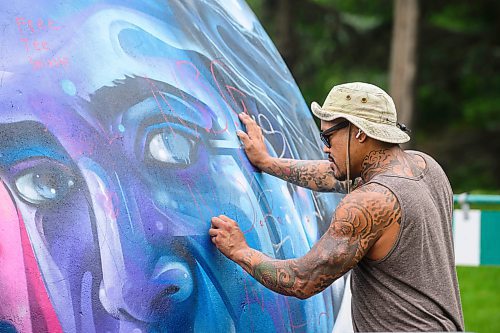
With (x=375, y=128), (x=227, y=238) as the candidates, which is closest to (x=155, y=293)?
(x=227, y=238)

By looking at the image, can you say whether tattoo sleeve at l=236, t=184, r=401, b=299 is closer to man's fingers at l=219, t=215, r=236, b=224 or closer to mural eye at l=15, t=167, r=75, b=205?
man's fingers at l=219, t=215, r=236, b=224

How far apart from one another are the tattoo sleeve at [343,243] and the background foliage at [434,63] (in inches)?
670

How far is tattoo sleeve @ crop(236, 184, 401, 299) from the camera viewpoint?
3.88 metres

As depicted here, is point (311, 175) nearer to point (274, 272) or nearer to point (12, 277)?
point (274, 272)

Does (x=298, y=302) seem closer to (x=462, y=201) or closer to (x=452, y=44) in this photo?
(x=462, y=201)

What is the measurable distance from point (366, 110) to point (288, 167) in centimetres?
74

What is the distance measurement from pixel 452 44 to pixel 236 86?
17656 millimetres

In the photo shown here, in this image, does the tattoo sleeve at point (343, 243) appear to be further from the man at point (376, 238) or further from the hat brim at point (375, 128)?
the hat brim at point (375, 128)

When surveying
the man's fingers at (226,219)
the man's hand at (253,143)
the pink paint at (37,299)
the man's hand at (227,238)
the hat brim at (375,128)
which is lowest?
the pink paint at (37,299)

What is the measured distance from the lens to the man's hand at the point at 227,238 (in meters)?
4.04

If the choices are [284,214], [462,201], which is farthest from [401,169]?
[462,201]

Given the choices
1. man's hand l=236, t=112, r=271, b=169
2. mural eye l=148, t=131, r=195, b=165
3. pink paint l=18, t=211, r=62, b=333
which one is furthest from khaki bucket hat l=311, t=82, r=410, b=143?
pink paint l=18, t=211, r=62, b=333

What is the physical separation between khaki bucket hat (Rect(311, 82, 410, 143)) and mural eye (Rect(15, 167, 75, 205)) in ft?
3.74

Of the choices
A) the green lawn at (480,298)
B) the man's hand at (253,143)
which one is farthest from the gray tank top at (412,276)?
the green lawn at (480,298)
